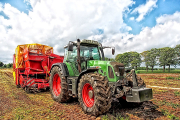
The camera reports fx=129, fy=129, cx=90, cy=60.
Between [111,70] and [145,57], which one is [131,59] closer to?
[145,57]

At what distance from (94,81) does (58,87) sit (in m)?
3.40

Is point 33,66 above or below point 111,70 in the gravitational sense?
above

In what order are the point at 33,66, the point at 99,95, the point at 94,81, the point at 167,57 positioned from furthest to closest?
the point at 167,57 < the point at 33,66 < the point at 94,81 < the point at 99,95

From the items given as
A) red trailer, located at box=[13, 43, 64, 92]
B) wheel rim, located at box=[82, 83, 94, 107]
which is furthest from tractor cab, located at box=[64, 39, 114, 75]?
red trailer, located at box=[13, 43, 64, 92]

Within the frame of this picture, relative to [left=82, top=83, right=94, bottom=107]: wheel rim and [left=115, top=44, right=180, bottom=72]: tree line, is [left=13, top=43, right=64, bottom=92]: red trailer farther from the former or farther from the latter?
[left=115, top=44, right=180, bottom=72]: tree line

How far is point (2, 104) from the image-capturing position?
551cm

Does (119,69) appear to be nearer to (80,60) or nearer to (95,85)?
(95,85)

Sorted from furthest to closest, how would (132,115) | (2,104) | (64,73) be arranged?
(64,73), (2,104), (132,115)

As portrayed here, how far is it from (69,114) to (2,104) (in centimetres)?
319

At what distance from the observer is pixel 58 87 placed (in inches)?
272

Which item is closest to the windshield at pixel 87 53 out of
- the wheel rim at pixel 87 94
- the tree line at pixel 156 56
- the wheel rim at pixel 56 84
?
the wheel rim at pixel 56 84

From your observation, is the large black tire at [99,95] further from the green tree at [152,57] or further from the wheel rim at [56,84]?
the green tree at [152,57]

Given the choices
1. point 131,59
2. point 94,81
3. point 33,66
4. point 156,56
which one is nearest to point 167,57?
point 156,56

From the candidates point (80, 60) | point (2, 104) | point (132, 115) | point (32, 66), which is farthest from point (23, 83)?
point (132, 115)
